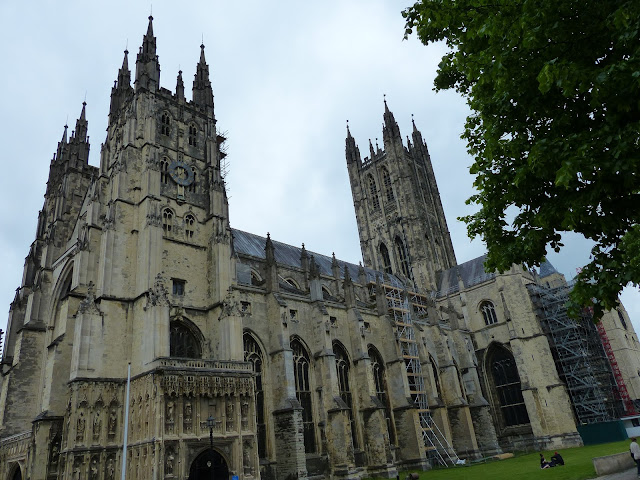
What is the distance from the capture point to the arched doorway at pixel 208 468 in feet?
72.1

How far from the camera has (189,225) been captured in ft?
95.6

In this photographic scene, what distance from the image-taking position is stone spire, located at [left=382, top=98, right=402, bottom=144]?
2421 inches

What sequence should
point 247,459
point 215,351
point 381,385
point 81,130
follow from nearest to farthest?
point 247,459 < point 215,351 < point 381,385 < point 81,130

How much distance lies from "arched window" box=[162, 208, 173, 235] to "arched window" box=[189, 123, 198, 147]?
6.31 metres

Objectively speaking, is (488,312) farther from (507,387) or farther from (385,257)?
(385,257)

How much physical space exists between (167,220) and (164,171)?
11.4 ft

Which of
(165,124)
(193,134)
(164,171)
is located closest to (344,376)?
(164,171)

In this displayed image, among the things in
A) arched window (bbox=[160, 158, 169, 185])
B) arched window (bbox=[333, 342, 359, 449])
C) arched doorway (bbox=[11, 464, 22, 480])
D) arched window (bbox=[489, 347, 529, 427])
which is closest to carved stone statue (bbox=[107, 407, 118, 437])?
arched doorway (bbox=[11, 464, 22, 480])

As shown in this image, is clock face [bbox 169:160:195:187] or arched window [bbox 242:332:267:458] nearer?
arched window [bbox 242:332:267:458]

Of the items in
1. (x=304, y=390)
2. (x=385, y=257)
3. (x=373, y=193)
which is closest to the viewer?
(x=304, y=390)

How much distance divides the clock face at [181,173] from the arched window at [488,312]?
32249 millimetres

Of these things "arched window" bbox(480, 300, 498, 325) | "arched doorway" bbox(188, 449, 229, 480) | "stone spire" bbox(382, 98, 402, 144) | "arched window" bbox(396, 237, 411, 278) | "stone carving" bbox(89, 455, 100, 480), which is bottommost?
"arched doorway" bbox(188, 449, 229, 480)

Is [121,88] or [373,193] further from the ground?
[373,193]

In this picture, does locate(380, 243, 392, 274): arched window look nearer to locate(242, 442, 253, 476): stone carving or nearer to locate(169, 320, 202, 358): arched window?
locate(169, 320, 202, 358): arched window
